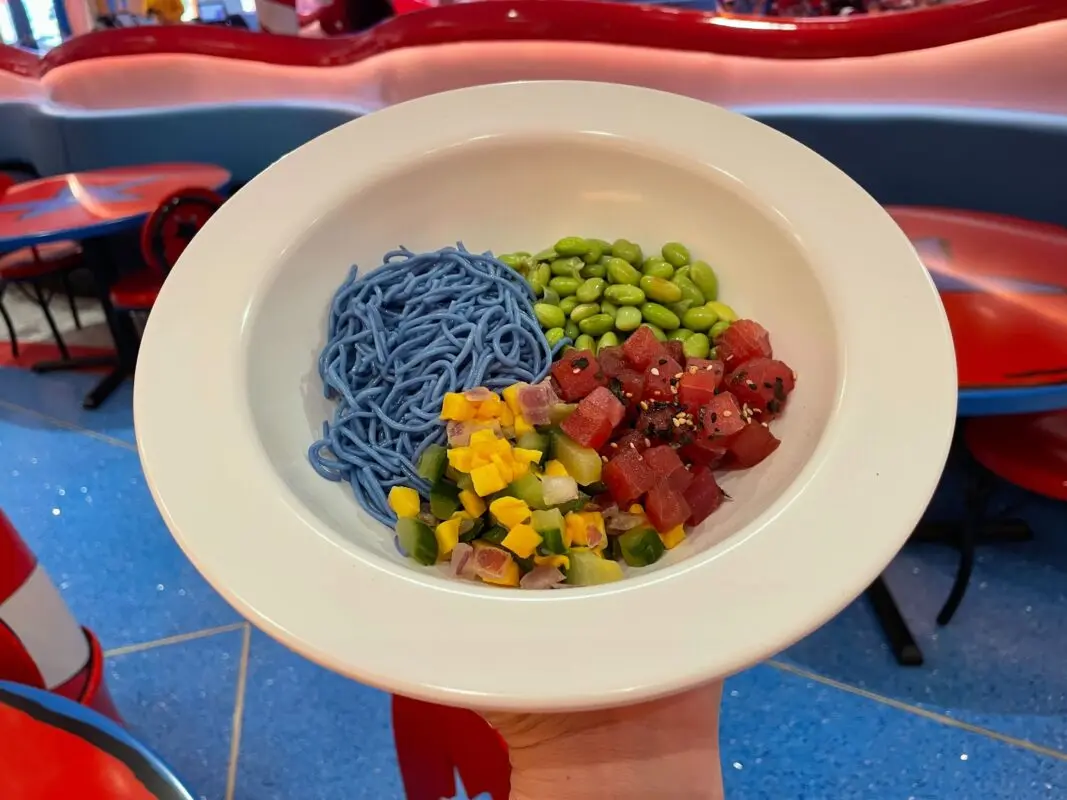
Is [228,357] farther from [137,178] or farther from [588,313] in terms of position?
[137,178]

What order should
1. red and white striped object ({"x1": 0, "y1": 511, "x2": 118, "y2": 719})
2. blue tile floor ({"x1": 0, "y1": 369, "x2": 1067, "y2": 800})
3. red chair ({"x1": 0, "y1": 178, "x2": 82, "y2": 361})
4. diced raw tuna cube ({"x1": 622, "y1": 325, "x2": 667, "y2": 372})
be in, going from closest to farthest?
diced raw tuna cube ({"x1": 622, "y1": 325, "x2": 667, "y2": 372})
red and white striped object ({"x1": 0, "y1": 511, "x2": 118, "y2": 719})
blue tile floor ({"x1": 0, "y1": 369, "x2": 1067, "y2": 800})
red chair ({"x1": 0, "y1": 178, "x2": 82, "y2": 361})

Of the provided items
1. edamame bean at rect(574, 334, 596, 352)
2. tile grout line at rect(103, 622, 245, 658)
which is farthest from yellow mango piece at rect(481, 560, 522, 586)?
tile grout line at rect(103, 622, 245, 658)

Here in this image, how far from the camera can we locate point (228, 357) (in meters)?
0.99

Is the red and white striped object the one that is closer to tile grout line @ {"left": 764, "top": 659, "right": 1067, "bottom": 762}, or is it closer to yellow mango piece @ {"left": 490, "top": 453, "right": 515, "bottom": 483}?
yellow mango piece @ {"left": 490, "top": 453, "right": 515, "bottom": 483}

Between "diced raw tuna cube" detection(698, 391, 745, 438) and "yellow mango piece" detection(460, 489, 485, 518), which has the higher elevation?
"diced raw tuna cube" detection(698, 391, 745, 438)

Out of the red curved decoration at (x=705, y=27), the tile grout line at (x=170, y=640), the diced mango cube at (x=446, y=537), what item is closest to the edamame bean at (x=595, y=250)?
the diced mango cube at (x=446, y=537)

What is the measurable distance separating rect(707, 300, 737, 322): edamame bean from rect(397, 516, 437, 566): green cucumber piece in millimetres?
563

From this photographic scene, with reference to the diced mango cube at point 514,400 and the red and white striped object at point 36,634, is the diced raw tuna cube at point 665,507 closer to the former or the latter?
the diced mango cube at point 514,400

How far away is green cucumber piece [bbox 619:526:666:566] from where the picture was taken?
943mm

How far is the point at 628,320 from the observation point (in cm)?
122

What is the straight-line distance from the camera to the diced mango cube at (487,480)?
0.93 meters

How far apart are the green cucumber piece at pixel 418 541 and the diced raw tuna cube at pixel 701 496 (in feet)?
1.02

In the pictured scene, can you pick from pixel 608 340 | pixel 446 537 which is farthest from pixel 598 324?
pixel 446 537

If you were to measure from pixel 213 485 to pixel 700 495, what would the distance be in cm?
56
